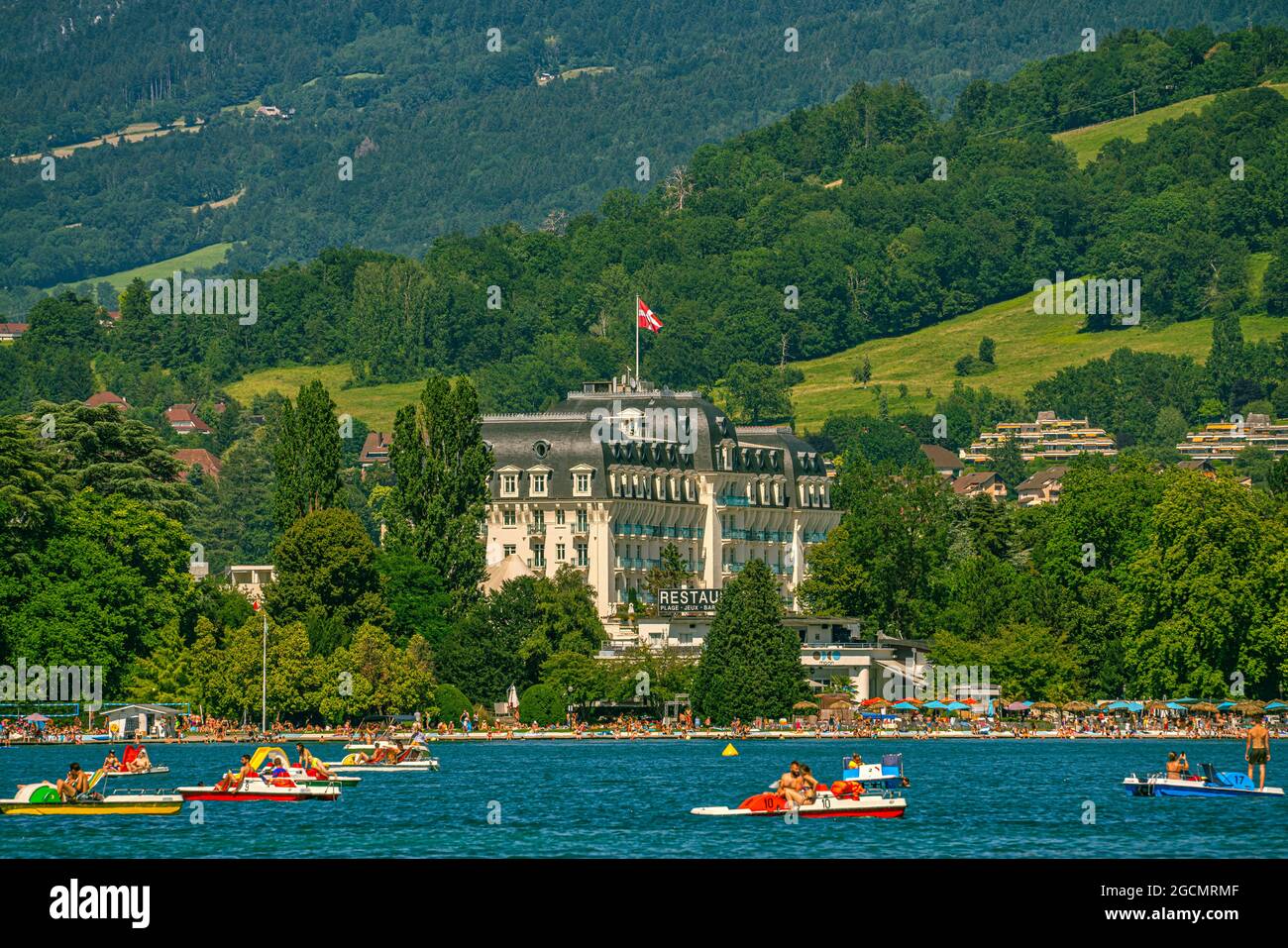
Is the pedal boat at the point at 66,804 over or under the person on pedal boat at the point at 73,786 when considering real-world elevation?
under

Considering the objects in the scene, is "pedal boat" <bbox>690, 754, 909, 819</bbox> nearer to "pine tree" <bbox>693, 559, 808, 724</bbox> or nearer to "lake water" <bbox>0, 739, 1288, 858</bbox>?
"lake water" <bbox>0, 739, 1288, 858</bbox>

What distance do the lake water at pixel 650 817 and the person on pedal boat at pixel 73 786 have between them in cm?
91

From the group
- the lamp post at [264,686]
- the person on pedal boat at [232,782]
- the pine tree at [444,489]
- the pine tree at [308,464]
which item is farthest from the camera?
the pine tree at [444,489]

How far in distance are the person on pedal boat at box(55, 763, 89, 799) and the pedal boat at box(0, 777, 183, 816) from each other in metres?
0.16

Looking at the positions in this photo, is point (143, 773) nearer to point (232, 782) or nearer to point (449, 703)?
point (232, 782)

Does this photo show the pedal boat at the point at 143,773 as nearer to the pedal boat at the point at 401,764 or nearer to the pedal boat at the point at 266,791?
the pedal boat at the point at 401,764

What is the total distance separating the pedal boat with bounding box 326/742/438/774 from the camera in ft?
363

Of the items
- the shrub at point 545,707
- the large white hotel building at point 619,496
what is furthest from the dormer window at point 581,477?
the shrub at point 545,707

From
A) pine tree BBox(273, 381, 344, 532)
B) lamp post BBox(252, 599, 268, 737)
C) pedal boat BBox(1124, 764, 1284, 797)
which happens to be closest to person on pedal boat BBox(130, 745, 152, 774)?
lamp post BBox(252, 599, 268, 737)

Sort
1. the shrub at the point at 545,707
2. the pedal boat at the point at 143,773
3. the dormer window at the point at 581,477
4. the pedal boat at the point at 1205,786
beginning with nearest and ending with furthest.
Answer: the pedal boat at the point at 1205,786, the pedal boat at the point at 143,773, the shrub at the point at 545,707, the dormer window at the point at 581,477

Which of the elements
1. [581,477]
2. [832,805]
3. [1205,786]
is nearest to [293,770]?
[832,805]

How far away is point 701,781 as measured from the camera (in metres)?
101

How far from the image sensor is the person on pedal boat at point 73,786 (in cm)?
7869
